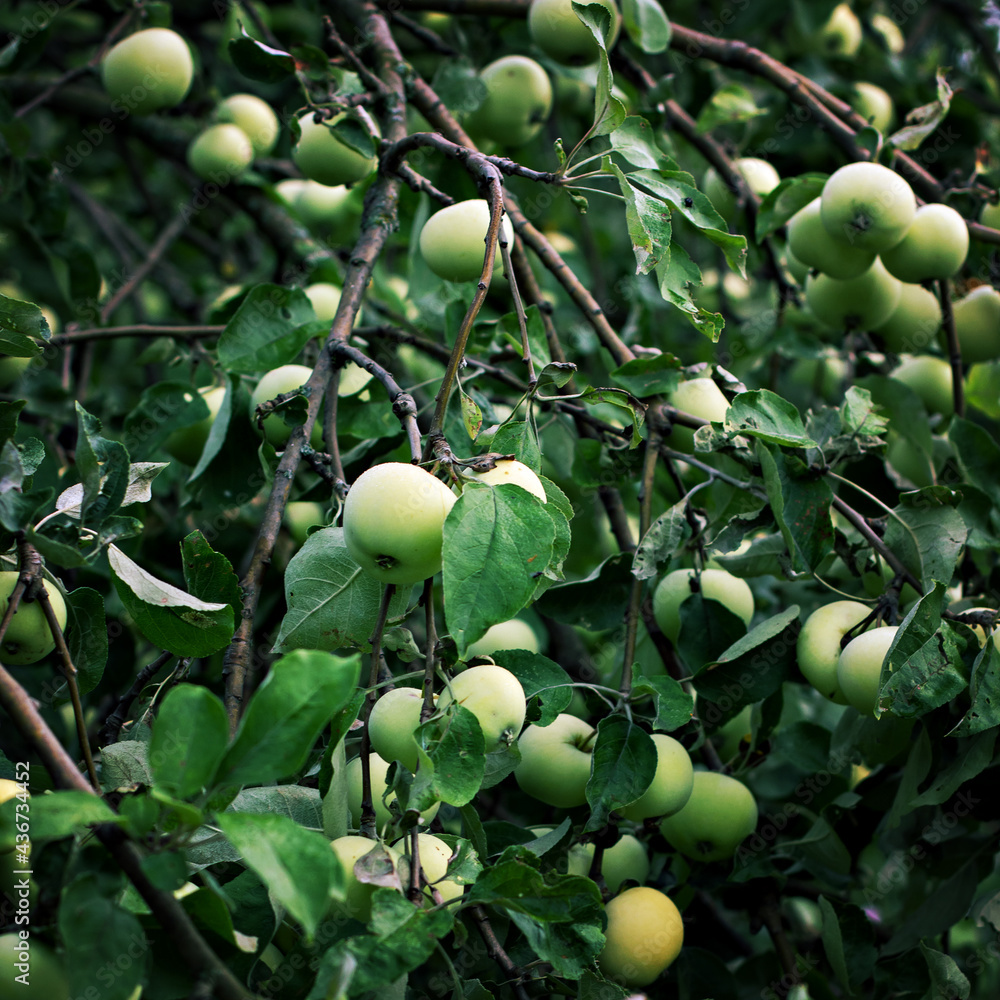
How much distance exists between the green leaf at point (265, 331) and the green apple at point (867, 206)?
728mm

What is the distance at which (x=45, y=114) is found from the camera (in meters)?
2.49

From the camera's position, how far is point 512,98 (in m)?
1.63

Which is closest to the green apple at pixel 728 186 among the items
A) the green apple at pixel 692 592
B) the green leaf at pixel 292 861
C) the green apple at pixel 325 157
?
the green apple at pixel 325 157

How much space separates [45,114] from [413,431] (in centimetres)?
224

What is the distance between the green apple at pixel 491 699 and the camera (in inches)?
32.6

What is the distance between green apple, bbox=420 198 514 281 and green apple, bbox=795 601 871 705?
587 millimetres

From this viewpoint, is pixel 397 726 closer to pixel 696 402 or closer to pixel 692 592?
pixel 692 592

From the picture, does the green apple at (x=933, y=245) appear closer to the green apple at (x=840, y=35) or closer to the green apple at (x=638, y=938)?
the green apple at (x=638, y=938)

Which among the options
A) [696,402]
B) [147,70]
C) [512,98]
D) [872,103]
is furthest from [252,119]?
[872,103]

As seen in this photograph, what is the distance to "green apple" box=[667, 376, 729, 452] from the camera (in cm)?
127

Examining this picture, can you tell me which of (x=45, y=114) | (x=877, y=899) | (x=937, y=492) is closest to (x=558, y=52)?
(x=937, y=492)

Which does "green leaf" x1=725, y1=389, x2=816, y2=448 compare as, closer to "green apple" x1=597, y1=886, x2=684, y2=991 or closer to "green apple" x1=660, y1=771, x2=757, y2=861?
"green apple" x1=660, y1=771, x2=757, y2=861

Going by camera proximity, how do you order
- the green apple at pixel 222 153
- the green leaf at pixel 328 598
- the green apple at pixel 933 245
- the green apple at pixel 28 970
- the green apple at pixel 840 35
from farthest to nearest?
the green apple at pixel 840 35, the green apple at pixel 222 153, the green apple at pixel 933 245, the green leaf at pixel 328 598, the green apple at pixel 28 970

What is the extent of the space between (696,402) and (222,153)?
1.16 metres
